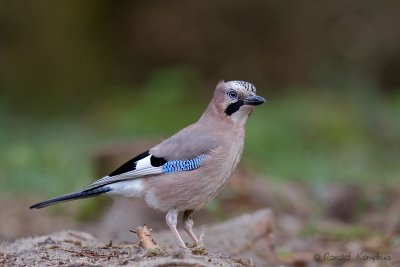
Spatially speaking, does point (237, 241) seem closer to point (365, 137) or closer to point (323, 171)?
point (323, 171)

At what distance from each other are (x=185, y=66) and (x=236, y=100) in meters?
11.5

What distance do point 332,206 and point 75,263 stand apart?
16.1 ft

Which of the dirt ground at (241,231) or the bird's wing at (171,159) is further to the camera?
the bird's wing at (171,159)

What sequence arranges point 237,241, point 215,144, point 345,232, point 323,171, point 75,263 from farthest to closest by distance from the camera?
point 323,171 → point 345,232 → point 237,241 → point 215,144 → point 75,263

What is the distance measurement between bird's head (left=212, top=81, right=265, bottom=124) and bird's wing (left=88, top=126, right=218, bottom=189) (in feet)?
0.81

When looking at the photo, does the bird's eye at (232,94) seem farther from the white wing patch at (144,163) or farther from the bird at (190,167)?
the white wing patch at (144,163)

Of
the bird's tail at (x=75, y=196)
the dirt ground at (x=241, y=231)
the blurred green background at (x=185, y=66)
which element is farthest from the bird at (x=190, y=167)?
the blurred green background at (x=185, y=66)

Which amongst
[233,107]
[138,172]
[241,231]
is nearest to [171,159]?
[138,172]

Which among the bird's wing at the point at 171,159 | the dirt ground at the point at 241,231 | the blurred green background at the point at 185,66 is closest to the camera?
the dirt ground at the point at 241,231

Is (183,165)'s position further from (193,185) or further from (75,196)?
(75,196)

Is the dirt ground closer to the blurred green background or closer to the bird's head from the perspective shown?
the bird's head

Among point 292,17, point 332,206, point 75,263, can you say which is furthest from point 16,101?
point 75,263

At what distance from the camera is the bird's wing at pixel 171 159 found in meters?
6.18

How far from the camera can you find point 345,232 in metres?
7.53
